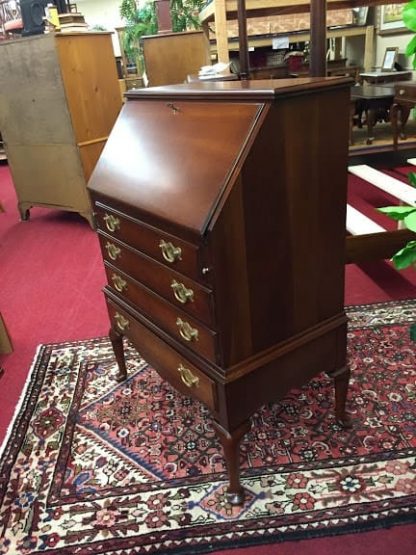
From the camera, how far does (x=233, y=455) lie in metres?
1.31

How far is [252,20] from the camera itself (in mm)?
5410

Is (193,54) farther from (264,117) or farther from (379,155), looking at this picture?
(264,117)

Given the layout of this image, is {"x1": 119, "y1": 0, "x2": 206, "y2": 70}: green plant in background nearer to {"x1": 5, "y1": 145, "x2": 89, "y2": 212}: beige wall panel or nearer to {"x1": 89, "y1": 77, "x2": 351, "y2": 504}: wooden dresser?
{"x1": 5, "y1": 145, "x2": 89, "y2": 212}: beige wall panel

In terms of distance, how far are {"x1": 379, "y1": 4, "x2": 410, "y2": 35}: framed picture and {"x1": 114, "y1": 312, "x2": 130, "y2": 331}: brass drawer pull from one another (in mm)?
6230

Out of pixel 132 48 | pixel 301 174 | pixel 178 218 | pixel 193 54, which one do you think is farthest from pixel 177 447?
pixel 132 48

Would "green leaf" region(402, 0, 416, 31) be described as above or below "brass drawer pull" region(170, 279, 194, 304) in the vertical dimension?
above

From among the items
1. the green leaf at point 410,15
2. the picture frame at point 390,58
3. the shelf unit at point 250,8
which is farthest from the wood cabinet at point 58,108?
the picture frame at point 390,58

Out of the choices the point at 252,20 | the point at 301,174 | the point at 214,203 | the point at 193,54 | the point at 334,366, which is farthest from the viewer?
the point at 252,20

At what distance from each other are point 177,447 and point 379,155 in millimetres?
4093

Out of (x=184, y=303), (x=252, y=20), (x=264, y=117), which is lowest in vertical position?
(x=184, y=303)

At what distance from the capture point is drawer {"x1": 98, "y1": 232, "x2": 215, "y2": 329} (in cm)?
119

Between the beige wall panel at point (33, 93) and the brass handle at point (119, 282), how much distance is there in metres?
2.26

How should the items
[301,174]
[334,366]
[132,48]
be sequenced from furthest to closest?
[132,48]
[334,366]
[301,174]

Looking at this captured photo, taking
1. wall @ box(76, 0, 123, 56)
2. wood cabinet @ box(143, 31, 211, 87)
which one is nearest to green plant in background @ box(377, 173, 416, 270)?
wood cabinet @ box(143, 31, 211, 87)
